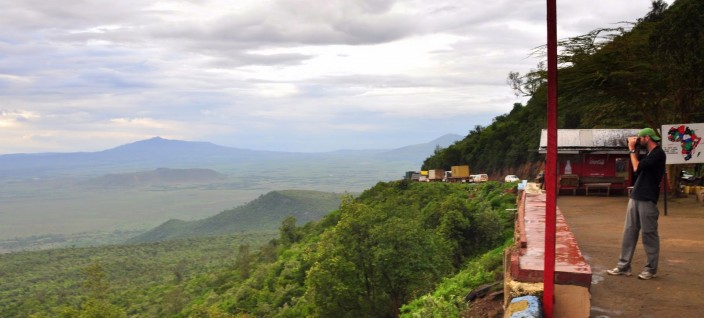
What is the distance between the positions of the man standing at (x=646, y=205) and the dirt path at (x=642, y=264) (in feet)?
0.65

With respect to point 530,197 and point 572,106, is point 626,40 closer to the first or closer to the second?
point 572,106

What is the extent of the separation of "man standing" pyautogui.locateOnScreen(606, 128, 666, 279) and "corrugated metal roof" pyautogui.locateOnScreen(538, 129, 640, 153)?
9.91 m

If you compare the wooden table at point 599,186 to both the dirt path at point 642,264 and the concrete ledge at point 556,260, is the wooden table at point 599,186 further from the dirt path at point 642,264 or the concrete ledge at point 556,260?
the concrete ledge at point 556,260

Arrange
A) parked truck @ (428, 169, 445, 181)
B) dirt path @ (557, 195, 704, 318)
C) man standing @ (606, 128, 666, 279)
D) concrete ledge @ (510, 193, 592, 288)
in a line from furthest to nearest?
parked truck @ (428, 169, 445, 181)
man standing @ (606, 128, 666, 279)
dirt path @ (557, 195, 704, 318)
concrete ledge @ (510, 193, 592, 288)

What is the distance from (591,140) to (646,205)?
11174 millimetres

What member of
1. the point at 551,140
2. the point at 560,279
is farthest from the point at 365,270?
the point at 551,140

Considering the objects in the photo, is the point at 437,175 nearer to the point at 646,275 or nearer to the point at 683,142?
the point at 683,142

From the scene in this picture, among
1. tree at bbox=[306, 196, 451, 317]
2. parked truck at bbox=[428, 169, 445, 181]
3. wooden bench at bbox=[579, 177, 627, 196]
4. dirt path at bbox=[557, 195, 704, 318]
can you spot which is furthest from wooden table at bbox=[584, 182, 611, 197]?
parked truck at bbox=[428, 169, 445, 181]

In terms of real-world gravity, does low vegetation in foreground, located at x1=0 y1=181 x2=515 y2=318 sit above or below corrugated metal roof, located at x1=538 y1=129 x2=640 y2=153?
below

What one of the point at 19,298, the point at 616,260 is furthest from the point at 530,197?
the point at 19,298

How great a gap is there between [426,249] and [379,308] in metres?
4.14

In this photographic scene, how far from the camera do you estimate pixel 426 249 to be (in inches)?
915

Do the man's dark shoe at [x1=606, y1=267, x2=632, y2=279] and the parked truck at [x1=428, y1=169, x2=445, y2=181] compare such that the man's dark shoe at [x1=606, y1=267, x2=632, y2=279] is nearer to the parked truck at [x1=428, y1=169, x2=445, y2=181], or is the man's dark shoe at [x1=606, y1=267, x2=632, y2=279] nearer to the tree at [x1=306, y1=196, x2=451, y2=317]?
the tree at [x1=306, y1=196, x2=451, y2=317]

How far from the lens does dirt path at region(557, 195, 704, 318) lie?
5582 millimetres
